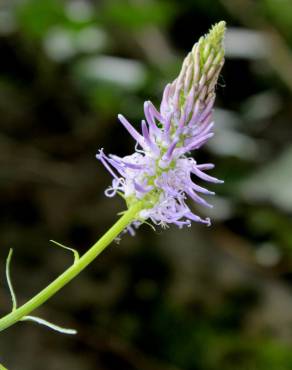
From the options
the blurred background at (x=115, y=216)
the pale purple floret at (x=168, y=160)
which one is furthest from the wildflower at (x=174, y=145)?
the blurred background at (x=115, y=216)

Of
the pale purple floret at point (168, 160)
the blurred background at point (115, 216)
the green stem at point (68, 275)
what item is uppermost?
the blurred background at point (115, 216)

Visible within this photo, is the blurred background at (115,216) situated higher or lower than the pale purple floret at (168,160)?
higher

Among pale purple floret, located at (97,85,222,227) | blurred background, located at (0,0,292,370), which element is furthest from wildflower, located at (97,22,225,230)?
blurred background, located at (0,0,292,370)

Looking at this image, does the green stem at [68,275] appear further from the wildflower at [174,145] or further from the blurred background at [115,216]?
the blurred background at [115,216]

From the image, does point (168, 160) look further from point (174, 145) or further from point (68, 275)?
point (68, 275)

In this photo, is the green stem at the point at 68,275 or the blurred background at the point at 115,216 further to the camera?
the blurred background at the point at 115,216
